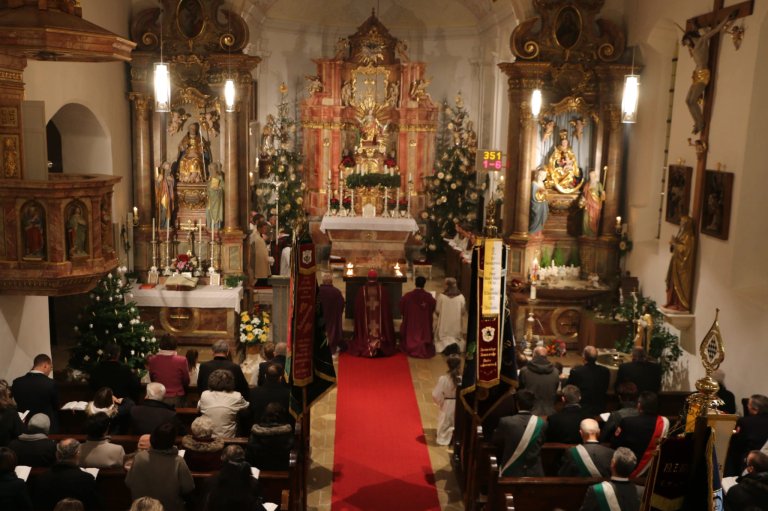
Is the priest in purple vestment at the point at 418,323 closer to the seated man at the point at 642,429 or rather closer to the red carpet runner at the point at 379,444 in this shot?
the red carpet runner at the point at 379,444

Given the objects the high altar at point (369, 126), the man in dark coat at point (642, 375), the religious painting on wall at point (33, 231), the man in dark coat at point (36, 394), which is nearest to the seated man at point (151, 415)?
the man in dark coat at point (36, 394)

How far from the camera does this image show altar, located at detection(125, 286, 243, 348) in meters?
13.7

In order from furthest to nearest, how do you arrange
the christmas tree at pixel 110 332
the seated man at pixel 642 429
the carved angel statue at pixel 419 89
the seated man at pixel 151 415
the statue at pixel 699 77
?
the carved angel statue at pixel 419 89
the christmas tree at pixel 110 332
the statue at pixel 699 77
the seated man at pixel 151 415
the seated man at pixel 642 429

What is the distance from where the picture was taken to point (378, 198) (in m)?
21.0

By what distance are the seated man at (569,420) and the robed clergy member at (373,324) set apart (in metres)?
5.89

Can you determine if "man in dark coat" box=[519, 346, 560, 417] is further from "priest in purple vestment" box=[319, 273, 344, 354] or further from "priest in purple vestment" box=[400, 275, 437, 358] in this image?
"priest in purple vestment" box=[319, 273, 344, 354]

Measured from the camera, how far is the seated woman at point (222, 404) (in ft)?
26.7

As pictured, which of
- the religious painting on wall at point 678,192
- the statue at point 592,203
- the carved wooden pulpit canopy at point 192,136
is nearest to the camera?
the religious painting on wall at point 678,192

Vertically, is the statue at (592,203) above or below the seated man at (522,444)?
above

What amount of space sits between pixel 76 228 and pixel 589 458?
18.2 ft

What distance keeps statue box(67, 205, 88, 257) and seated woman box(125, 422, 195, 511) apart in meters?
2.87

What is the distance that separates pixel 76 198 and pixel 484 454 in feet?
15.9

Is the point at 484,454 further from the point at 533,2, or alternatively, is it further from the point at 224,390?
the point at 533,2

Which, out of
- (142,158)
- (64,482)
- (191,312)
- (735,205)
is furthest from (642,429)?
(142,158)
